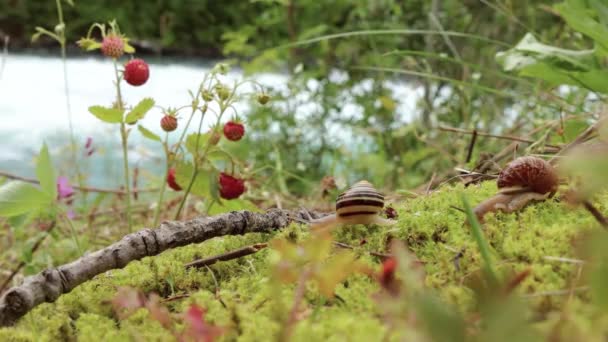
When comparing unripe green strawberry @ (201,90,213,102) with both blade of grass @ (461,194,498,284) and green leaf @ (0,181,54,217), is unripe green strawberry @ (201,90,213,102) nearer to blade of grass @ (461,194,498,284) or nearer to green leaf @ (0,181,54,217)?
green leaf @ (0,181,54,217)

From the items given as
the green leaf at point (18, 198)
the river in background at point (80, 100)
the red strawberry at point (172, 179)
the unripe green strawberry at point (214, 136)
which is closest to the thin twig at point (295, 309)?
the green leaf at point (18, 198)

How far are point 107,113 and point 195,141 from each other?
0.15 meters

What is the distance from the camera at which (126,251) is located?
0.59m

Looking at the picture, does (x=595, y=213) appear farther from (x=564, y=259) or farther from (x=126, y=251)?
(x=126, y=251)

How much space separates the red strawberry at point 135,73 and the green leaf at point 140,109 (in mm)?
63

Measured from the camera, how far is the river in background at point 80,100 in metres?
3.07

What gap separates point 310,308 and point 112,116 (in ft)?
2.23

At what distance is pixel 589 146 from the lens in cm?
74

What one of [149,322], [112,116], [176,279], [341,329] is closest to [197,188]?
[112,116]

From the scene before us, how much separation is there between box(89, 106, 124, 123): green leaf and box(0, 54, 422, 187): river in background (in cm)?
144

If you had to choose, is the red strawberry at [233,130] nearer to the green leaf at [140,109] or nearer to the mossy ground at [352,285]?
the green leaf at [140,109]

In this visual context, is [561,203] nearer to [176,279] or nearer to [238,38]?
[176,279]

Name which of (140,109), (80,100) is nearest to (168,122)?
(140,109)

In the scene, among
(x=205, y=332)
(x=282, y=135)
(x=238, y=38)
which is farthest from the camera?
(x=282, y=135)
